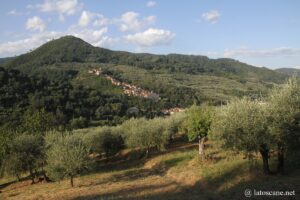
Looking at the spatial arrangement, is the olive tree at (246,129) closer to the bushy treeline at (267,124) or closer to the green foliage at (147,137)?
the bushy treeline at (267,124)

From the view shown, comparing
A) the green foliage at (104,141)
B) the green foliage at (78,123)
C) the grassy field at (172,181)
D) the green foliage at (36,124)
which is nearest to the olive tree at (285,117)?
the grassy field at (172,181)

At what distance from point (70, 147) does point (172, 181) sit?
17.5 metres

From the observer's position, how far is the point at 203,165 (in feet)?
150

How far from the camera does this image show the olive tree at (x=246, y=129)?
97.7 ft

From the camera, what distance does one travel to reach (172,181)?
136 feet

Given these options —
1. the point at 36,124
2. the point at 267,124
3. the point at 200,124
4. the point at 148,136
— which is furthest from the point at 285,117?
the point at 36,124

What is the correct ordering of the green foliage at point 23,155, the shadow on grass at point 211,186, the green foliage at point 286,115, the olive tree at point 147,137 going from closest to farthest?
the green foliage at point 286,115 < the shadow on grass at point 211,186 < the green foliage at point 23,155 < the olive tree at point 147,137

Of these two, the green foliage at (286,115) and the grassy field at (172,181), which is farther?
the green foliage at (286,115)

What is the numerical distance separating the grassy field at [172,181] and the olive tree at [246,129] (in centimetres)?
276

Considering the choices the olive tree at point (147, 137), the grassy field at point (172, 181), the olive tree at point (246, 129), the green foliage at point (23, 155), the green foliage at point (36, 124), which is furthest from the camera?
the green foliage at point (36, 124)

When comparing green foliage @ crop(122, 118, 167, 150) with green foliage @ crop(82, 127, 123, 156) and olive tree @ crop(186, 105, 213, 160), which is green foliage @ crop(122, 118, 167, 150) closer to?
green foliage @ crop(82, 127, 123, 156)

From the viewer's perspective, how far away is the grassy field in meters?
28.3

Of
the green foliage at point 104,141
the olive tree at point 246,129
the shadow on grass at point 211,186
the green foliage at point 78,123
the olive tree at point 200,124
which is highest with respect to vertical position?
the olive tree at point 246,129

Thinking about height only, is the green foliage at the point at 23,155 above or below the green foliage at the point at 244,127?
below
